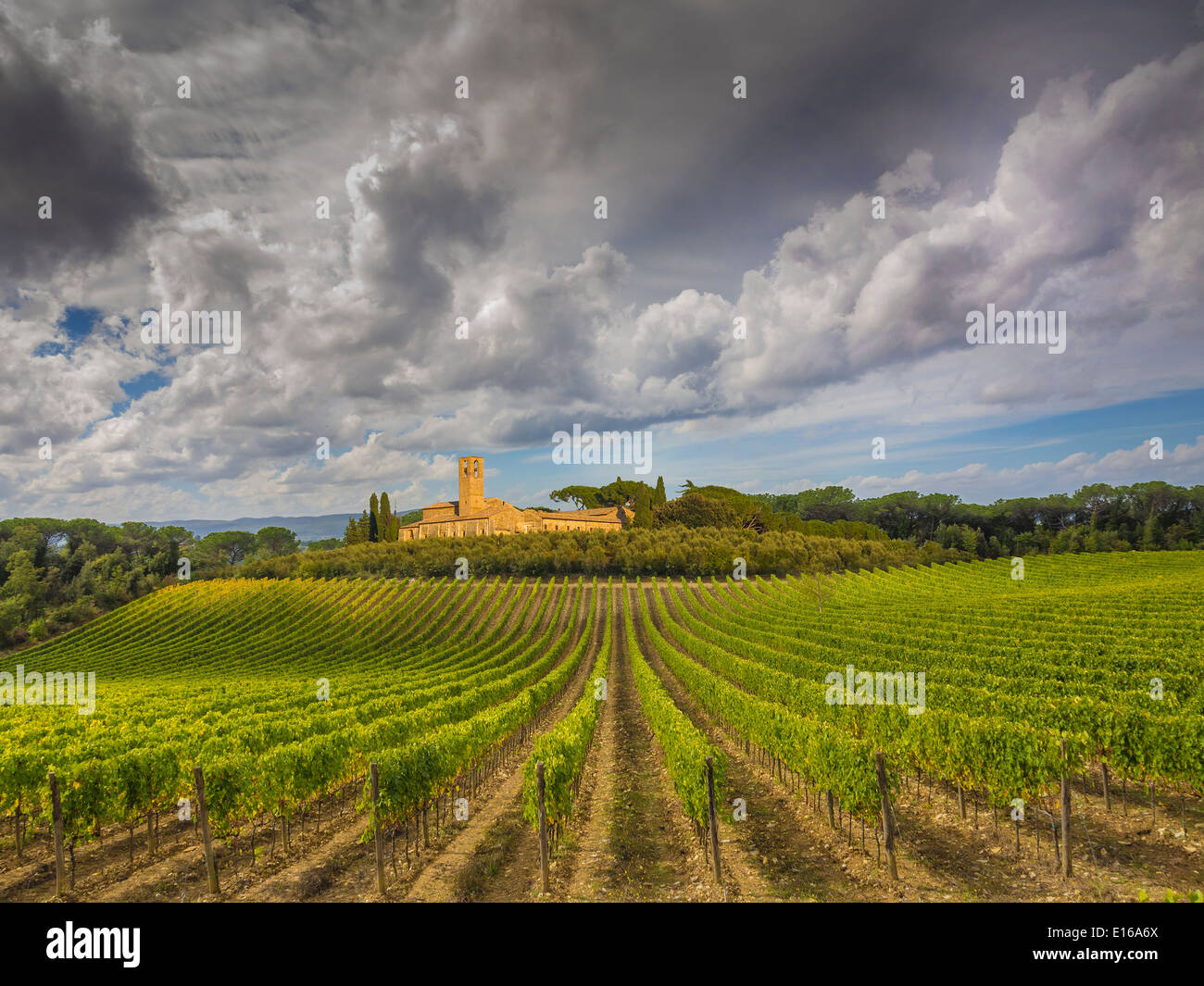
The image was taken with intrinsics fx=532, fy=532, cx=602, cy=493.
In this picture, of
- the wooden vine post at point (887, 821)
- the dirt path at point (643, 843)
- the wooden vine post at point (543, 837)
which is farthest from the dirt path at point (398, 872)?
the wooden vine post at point (887, 821)

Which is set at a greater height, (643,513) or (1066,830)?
(643,513)

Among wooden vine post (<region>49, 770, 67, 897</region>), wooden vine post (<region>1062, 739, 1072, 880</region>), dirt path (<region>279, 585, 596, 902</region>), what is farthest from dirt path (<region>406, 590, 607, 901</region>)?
wooden vine post (<region>1062, 739, 1072, 880</region>)

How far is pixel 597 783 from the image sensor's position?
17.5 metres

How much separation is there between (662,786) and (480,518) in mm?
102937

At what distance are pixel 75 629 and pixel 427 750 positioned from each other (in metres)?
98.9

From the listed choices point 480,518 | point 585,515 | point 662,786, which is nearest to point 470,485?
point 480,518

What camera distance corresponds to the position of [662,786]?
55.6 ft

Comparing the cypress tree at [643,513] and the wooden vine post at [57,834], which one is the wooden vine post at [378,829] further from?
the cypress tree at [643,513]

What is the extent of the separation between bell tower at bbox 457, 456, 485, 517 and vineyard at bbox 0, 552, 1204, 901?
9246 cm

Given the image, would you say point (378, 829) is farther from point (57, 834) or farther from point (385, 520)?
point (385, 520)

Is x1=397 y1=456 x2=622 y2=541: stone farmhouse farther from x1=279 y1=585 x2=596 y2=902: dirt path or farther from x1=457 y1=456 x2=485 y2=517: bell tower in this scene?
x1=279 y1=585 x2=596 y2=902: dirt path
